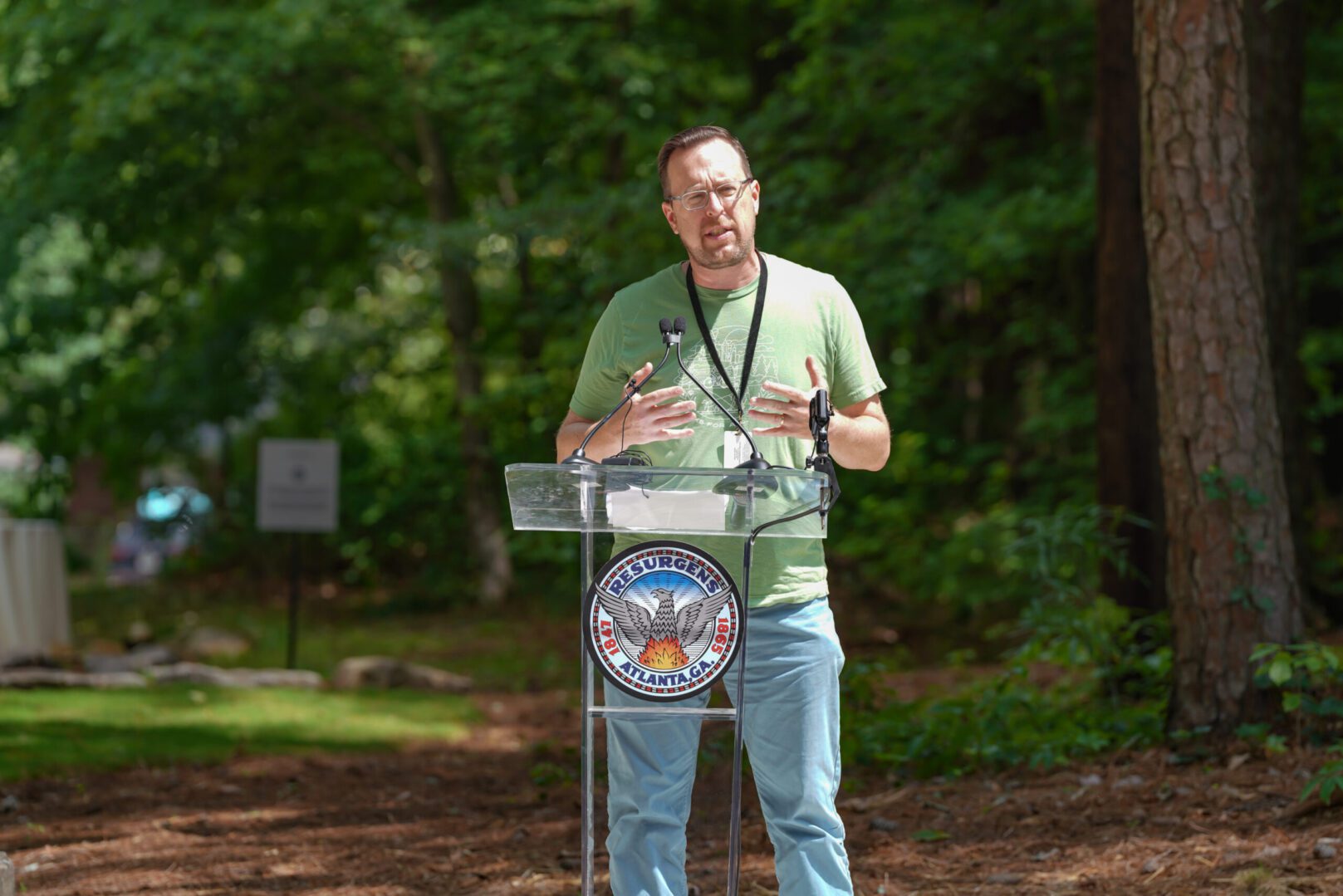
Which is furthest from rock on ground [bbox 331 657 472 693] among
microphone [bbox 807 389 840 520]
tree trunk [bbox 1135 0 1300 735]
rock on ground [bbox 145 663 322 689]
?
microphone [bbox 807 389 840 520]

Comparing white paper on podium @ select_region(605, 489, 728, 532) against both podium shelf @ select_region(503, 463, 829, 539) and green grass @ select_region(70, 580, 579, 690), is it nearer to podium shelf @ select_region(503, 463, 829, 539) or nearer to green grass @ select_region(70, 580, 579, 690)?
podium shelf @ select_region(503, 463, 829, 539)

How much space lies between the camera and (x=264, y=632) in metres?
14.8

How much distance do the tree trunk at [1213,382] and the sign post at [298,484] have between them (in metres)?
7.82

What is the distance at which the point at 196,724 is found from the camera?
849cm

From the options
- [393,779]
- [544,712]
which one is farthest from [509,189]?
[393,779]

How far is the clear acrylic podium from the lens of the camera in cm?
279

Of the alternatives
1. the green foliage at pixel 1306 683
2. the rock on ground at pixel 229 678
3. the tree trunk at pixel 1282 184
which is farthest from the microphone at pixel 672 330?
the rock on ground at pixel 229 678

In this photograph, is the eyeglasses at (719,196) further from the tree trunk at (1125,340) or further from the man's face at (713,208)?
the tree trunk at (1125,340)

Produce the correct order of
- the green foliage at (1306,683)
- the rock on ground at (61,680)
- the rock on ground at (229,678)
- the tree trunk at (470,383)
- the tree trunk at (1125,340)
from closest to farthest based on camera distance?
the green foliage at (1306,683)
the tree trunk at (1125,340)
the rock on ground at (61,680)
the rock on ground at (229,678)
the tree trunk at (470,383)

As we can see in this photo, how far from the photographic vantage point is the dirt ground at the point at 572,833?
15.3 ft

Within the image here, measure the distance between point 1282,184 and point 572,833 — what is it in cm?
520

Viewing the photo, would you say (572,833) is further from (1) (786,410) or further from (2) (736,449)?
(1) (786,410)

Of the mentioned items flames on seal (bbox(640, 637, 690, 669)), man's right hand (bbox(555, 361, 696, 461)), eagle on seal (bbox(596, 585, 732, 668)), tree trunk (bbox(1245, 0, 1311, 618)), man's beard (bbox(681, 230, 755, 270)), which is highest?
tree trunk (bbox(1245, 0, 1311, 618))

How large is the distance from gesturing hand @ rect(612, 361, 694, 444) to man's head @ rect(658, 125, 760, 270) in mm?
312
